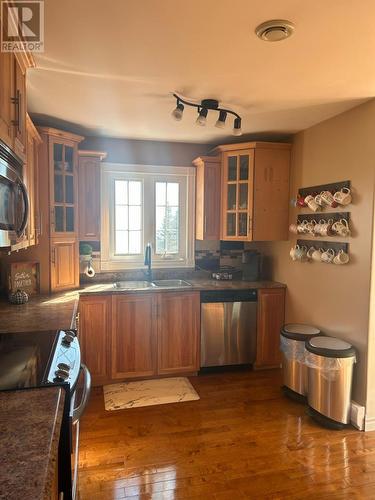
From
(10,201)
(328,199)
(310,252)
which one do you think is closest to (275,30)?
(10,201)

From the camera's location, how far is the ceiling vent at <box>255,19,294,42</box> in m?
1.59

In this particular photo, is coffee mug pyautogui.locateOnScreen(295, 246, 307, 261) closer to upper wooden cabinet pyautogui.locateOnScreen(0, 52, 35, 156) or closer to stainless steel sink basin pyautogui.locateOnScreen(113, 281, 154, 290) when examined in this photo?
stainless steel sink basin pyautogui.locateOnScreen(113, 281, 154, 290)

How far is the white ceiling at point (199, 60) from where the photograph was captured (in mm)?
1517

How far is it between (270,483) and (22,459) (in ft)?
5.55

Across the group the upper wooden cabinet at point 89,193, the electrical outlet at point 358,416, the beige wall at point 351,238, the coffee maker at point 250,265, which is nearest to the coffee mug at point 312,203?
the beige wall at point 351,238

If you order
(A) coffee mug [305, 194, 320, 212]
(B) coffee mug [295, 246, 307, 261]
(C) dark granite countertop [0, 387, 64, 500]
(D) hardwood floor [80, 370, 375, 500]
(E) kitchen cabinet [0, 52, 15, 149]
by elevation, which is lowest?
(D) hardwood floor [80, 370, 375, 500]

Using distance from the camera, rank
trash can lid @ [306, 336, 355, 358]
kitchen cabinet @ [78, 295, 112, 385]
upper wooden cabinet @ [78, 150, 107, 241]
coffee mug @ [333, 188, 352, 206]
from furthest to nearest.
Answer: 1. upper wooden cabinet @ [78, 150, 107, 241]
2. kitchen cabinet @ [78, 295, 112, 385]
3. coffee mug @ [333, 188, 352, 206]
4. trash can lid @ [306, 336, 355, 358]

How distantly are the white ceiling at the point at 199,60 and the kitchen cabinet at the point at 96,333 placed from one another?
1.61 meters

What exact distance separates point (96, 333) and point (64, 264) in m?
0.69

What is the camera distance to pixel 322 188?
306 centimetres

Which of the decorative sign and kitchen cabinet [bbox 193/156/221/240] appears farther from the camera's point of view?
kitchen cabinet [bbox 193/156/221/240]

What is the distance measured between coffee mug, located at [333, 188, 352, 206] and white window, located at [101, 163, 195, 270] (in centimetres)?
168

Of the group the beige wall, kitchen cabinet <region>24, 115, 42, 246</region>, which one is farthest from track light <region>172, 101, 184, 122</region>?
the beige wall

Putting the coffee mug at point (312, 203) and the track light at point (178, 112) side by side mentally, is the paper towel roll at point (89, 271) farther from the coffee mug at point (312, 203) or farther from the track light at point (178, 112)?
the coffee mug at point (312, 203)
